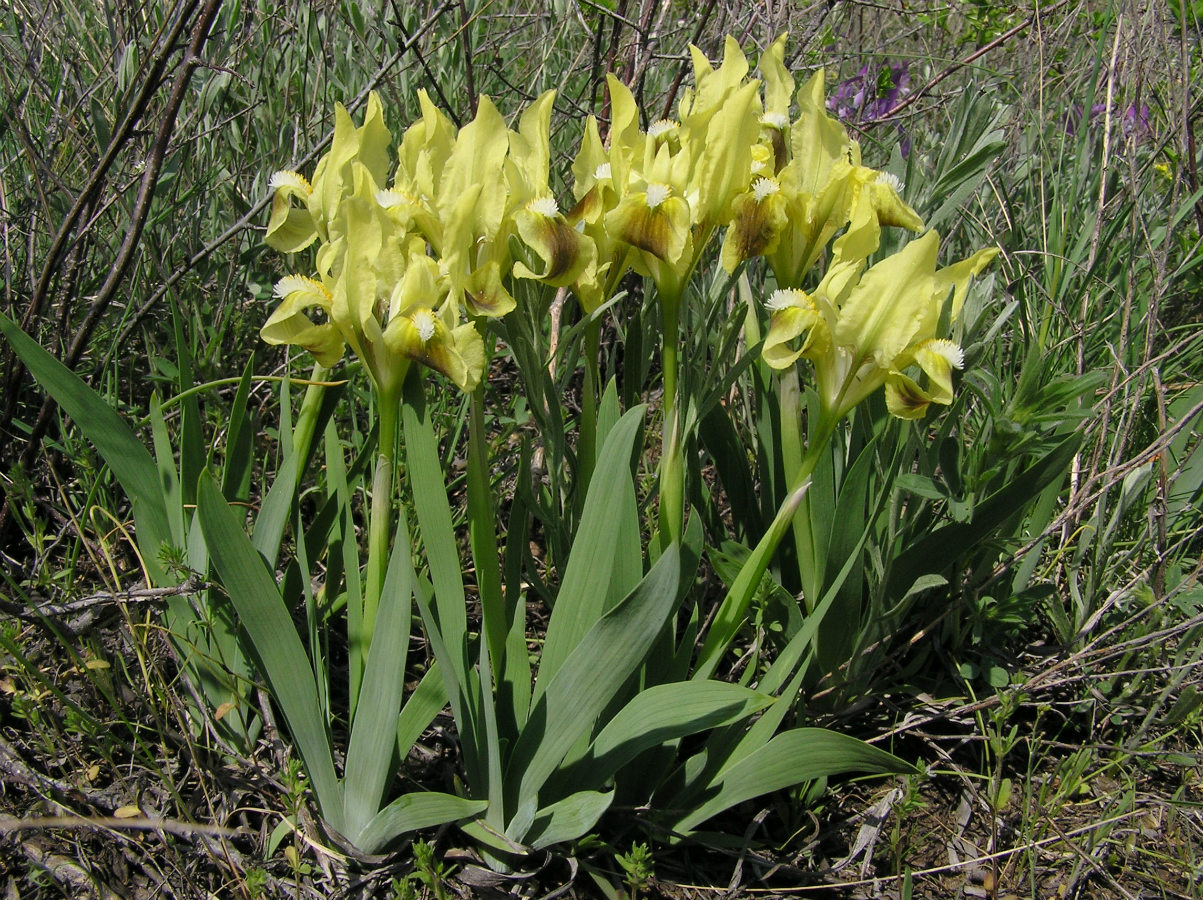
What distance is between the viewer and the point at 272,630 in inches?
45.9

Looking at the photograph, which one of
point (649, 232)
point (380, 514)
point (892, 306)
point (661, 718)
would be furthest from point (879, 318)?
point (380, 514)

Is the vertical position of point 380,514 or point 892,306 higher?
point 892,306

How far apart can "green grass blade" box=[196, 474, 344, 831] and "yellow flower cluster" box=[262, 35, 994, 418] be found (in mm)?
243

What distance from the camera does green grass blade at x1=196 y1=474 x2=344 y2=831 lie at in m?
1.11

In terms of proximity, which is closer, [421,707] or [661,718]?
[661,718]

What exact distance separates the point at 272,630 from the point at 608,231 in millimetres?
676

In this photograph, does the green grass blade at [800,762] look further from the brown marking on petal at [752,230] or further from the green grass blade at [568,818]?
the brown marking on petal at [752,230]

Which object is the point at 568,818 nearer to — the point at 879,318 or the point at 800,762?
the point at 800,762

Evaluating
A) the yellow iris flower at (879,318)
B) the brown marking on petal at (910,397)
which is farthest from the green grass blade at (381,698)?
the brown marking on petal at (910,397)

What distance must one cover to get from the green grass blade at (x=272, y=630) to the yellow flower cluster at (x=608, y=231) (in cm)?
24

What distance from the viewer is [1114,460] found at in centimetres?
168

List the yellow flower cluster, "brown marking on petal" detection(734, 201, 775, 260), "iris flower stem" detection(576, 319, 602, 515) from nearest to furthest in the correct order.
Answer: the yellow flower cluster
"brown marking on petal" detection(734, 201, 775, 260)
"iris flower stem" detection(576, 319, 602, 515)

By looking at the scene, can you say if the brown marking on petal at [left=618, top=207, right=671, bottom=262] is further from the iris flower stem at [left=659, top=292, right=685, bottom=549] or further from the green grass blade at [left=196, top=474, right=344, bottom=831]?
the green grass blade at [left=196, top=474, right=344, bottom=831]

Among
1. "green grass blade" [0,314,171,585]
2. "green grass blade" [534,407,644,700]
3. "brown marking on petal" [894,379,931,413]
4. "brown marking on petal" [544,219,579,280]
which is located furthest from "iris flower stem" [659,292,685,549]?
"green grass blade" [0,314,171,585]
